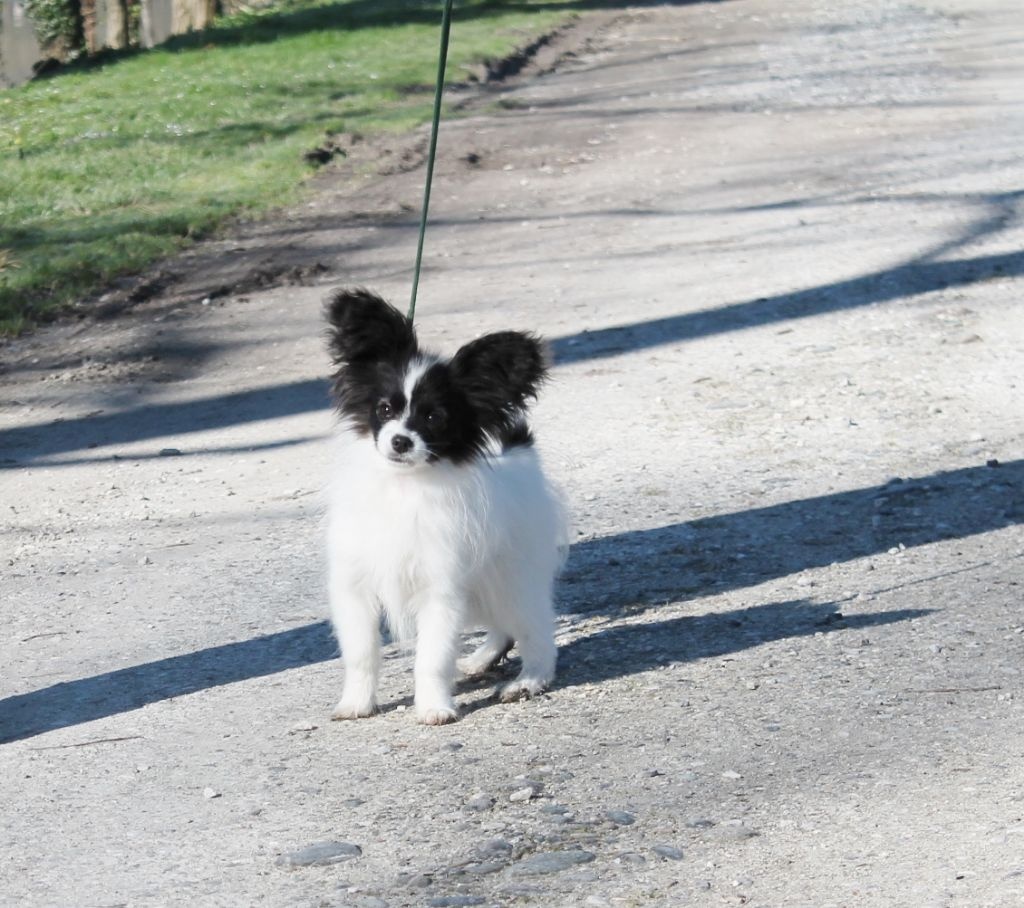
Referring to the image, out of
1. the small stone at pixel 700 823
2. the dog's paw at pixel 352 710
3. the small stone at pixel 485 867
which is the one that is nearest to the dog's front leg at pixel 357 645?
the dog's paw at pixel 352 710

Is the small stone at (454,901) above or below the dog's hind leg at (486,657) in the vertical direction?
above

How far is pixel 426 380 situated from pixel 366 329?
24cm

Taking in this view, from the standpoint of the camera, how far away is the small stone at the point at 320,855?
4.00 metres

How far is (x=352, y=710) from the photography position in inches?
195

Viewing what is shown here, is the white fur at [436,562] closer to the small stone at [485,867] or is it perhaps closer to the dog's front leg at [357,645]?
the dog's front leg at [357,645]

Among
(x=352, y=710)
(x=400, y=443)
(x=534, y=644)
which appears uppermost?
(x=400, y=443)

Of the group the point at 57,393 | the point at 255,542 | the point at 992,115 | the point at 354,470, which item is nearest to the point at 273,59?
the point at 992,115

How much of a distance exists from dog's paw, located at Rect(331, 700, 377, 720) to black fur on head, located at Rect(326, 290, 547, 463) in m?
0.82

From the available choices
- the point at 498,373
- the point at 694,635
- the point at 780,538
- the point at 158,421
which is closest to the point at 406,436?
the point at 498,373

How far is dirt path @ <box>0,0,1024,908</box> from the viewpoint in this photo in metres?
4.08

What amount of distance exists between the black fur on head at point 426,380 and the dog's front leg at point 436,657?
1.53ft

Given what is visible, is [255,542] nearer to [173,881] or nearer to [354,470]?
[354,470]

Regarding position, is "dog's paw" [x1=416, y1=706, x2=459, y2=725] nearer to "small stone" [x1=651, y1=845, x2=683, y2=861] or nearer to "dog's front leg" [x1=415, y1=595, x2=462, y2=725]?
"dog's front leg" [x1=415, y1=595, x2=462, y2=725]

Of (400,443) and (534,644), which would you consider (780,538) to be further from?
(400,443)
